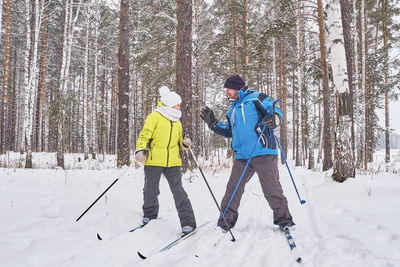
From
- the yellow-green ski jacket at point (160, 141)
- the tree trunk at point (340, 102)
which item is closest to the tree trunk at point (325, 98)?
the tree trunk at point (340, 102)

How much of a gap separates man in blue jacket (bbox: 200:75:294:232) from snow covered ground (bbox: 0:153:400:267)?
327mm

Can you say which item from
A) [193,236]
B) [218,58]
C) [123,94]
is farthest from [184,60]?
[218,58]

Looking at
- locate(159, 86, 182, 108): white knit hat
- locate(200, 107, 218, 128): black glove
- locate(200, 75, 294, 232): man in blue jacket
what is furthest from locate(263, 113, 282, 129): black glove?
locate(159, 86, 182, 108): white knit hat

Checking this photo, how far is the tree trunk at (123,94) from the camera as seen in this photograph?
9273 mm

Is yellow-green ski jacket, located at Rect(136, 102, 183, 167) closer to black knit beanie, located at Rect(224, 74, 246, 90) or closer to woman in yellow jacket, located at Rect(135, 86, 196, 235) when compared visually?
woman in yellow jacket, located at Rect(135, 86, 196, 235)

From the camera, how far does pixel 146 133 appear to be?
3.13 m

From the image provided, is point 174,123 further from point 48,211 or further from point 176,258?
point 48,211

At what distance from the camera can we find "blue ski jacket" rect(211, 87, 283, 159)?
3082 millimetres

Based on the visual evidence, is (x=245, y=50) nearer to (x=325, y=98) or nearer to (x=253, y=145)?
(x=325, y=98)

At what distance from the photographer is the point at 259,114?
10.4 ft

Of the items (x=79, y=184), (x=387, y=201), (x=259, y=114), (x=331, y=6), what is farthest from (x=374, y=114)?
(x=79, y=184)

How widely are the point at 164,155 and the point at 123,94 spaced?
682cm

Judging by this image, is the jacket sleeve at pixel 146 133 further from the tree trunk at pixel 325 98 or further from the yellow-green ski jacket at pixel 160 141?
the tree trunk at pixel 325 98

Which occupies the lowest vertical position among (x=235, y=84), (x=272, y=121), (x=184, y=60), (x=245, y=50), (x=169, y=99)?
(x=272, y=121)
